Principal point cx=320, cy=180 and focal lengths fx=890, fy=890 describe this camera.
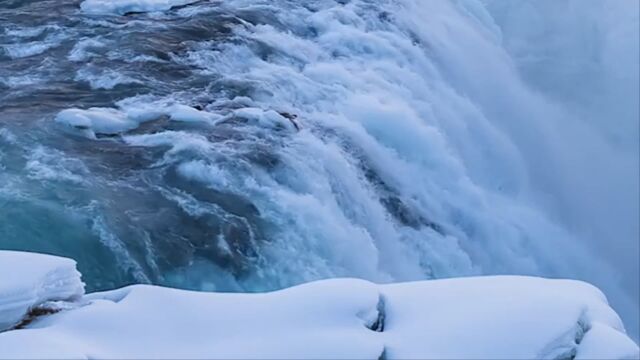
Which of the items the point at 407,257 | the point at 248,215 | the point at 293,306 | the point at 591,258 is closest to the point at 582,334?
the point at 293,306

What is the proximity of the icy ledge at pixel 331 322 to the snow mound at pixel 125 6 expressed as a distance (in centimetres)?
590

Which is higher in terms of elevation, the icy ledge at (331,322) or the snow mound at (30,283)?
the icy ledge at (331,322)

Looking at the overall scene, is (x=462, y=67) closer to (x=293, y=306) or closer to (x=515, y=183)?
(x=515, y=183)

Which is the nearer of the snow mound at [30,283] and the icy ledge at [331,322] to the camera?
the icy ledge at [331,322]

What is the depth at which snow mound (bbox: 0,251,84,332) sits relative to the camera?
10.6 feet

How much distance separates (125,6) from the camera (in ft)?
29.7

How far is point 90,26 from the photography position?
8.43m

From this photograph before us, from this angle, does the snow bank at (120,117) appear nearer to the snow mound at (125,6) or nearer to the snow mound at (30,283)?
the snow mound at (125,6)

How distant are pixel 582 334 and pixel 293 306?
3.32 ft

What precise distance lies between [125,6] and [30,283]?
6222 mm

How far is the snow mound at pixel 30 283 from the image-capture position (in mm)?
3229

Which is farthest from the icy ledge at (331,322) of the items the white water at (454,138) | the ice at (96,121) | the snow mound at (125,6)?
the snow mound at (125,6)

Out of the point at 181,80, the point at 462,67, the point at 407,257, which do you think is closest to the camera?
the point at 407,257

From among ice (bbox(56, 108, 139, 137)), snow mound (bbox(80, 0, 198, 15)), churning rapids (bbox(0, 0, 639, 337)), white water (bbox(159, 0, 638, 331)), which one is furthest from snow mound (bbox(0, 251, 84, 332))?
snow mound (bbox(80, 0, 198, 15))
